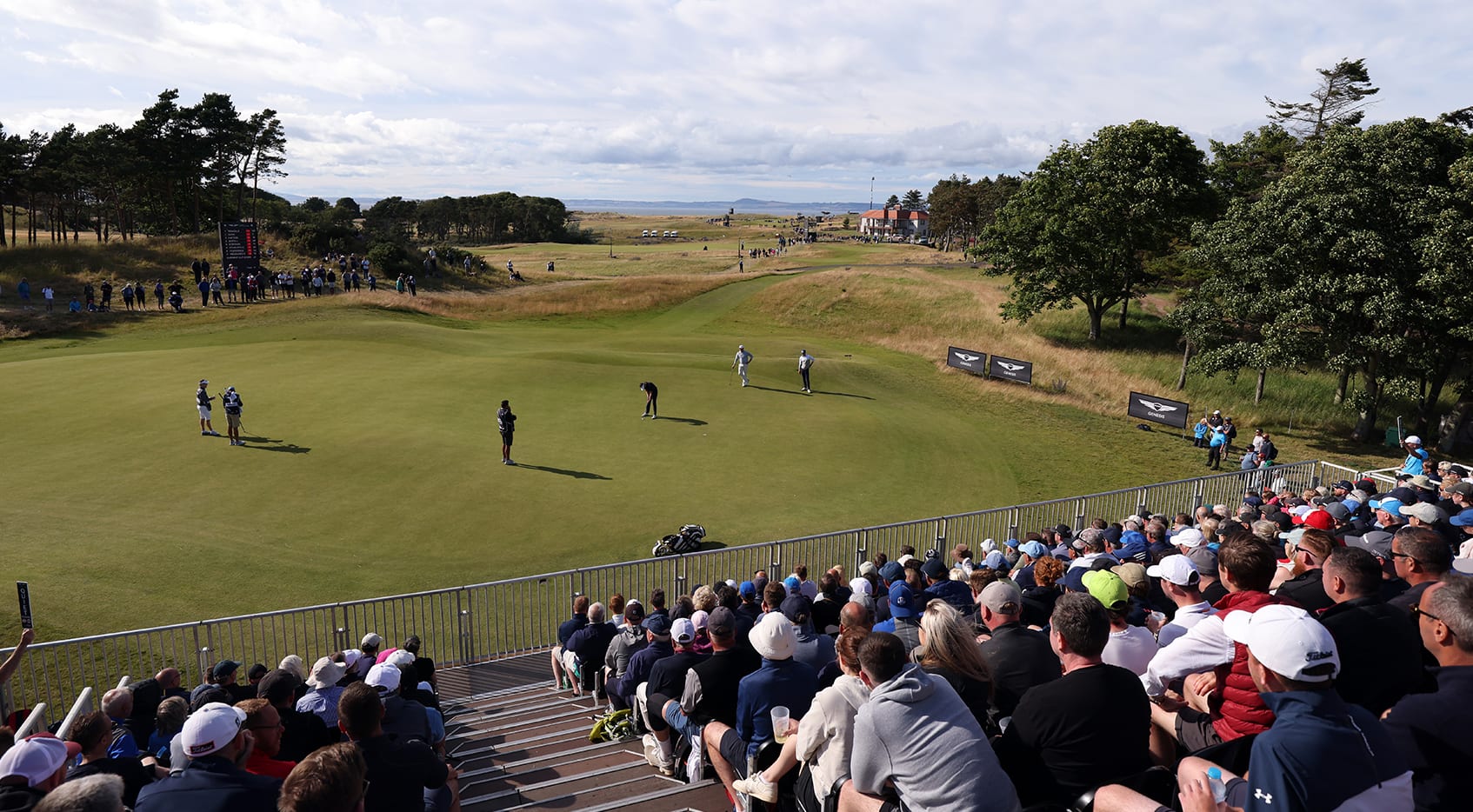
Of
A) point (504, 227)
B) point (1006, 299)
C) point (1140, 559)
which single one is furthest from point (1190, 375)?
point (504, 227)

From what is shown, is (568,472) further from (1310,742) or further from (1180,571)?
(1310,742)

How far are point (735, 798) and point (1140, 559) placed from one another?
739 centimetres

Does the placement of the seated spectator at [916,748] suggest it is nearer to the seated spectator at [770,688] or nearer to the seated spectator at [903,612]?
the seated spectator at [770,688]

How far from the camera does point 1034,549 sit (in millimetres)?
12578

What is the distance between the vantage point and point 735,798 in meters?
6.36

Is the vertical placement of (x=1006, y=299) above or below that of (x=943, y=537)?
above

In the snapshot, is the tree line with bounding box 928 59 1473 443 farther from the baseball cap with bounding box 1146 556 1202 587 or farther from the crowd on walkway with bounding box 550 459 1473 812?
the baseball cap with bounding box 1146 556 1202 587

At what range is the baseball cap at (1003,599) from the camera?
6285 millimetres

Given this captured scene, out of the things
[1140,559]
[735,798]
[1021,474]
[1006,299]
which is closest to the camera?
[735,798]

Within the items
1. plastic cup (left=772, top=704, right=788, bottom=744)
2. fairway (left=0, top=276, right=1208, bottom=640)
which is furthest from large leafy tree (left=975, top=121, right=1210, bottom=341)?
plastic cup (left=772, top=704, right=788, bottom=744)

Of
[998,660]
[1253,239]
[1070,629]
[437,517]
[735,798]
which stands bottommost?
[437,517]

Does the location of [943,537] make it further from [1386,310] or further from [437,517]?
[1386,310]

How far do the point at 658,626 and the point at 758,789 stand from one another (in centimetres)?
313

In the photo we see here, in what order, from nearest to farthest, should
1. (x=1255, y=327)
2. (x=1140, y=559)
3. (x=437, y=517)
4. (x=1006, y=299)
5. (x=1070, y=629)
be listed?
(x=1070, y=629), (x=1140, y=559), (x=437, y=517), (x=1255, y=327), (x=1006, y=299)
